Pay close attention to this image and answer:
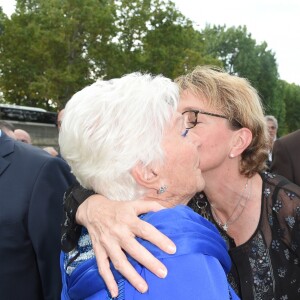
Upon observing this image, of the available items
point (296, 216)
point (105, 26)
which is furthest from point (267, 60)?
point (296, 216)

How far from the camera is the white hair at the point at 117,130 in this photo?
162 centimetres

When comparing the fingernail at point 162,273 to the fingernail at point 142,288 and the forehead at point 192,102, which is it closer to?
the fingernail at point 142,288

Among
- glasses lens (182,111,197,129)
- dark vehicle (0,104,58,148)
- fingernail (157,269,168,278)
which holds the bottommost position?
dark vehicle (0,104,58,148)

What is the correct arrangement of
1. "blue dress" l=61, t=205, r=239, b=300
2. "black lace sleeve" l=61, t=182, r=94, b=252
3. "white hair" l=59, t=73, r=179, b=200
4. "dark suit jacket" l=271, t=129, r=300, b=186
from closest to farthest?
"blue dress" l=61, t=205, r=239, b=300, "white hair" l=59, t=73, r=179, b=200, "black lace sleeve" l=61, t=182, r=94, b=252, "dark suit jacket" l=271, t=129, r=300, b=186

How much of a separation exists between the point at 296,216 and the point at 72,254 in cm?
120

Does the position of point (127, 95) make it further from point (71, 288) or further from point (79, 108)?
point (71, 288)

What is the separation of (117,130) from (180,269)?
539 mm

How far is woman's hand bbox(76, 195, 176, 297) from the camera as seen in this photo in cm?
141

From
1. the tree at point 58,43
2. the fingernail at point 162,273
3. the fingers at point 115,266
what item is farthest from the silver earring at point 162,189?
the tree at point 58,43

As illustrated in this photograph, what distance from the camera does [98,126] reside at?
1643 millimetres

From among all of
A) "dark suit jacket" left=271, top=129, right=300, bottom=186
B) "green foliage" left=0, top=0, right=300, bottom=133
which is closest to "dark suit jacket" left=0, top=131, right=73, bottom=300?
"dark suit jacket" left=271, top=129, right=300, bottom=186

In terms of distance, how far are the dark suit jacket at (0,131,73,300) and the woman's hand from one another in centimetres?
80

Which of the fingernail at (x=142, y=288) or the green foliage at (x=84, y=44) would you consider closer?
the fingernail at (x=142, y=288)

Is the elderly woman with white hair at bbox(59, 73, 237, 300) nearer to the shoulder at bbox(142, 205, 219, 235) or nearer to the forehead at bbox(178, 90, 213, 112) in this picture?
the shoulder at bbox(142, 205, 219, 235)
